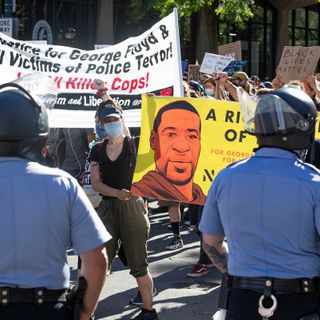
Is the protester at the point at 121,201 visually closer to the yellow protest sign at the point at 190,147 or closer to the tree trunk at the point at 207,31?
the yellow protest sign at the point at 190,147

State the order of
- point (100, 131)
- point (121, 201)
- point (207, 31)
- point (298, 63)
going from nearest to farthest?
point (121, 201)
point (100, 131)
point (298, 63)
point (207, 31)

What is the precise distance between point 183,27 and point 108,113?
19017mm

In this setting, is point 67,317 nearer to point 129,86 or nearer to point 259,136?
point 259,136

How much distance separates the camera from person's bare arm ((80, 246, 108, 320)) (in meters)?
3.01

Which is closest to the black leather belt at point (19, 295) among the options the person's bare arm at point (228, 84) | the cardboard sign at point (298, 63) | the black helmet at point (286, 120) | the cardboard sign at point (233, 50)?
the black helmet at point (286, 120)

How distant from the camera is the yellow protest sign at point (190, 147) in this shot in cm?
608

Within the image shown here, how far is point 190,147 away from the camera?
6.11 metres

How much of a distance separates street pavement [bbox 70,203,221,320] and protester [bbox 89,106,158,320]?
1.25 ft

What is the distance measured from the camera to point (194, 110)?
6109mm

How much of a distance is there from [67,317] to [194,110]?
3.36 meters

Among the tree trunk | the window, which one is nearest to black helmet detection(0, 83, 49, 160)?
Result: the tree trunk

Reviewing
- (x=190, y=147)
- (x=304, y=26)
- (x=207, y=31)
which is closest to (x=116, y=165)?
(x=190, y=147)

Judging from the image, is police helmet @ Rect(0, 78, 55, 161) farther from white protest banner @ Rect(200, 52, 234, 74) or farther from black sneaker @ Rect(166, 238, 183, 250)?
white protest banner @ Rect(200, 52, 234, 74)

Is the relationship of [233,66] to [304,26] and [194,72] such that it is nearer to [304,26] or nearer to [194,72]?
[194,72]
